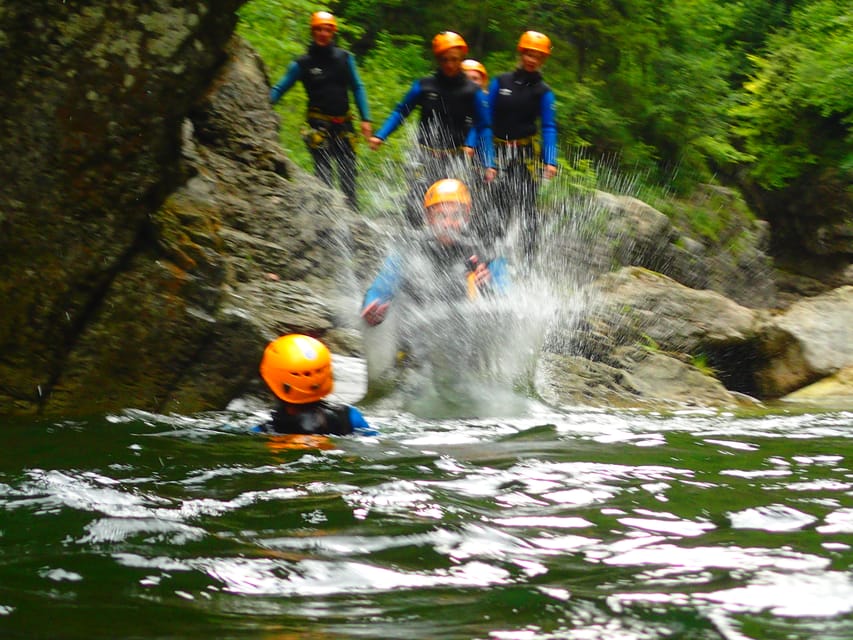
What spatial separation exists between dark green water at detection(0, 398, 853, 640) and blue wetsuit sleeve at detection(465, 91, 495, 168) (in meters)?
3.56

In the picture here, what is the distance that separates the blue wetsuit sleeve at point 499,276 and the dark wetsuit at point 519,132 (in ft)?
3.41

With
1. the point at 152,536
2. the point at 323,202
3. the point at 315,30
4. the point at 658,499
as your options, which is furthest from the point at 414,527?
the point at 315,30

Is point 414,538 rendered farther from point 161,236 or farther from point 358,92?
point 358,92

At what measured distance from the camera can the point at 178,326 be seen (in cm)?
644

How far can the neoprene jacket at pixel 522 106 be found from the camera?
8.73 meters

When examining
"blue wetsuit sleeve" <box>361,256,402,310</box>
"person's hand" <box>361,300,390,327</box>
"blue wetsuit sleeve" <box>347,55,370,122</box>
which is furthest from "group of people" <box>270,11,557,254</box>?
"person's hand" <box>361,300,390,327</box>

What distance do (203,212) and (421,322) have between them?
1.84 metres

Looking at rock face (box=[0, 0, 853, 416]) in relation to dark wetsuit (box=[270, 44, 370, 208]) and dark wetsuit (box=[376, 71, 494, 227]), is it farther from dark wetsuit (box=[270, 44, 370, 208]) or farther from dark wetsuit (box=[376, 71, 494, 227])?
dark wetsuit (box=[376, 71, 494, 227])

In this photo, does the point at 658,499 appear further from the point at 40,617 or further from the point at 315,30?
the point at 315,30

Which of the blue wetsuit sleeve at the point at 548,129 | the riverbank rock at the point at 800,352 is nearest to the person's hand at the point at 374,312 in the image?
the blue wetsuit sleeve at the point at 548,129

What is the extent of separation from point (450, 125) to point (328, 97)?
1.68m

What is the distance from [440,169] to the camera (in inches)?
339

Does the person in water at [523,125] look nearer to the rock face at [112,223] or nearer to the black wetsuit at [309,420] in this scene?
the rock face at [112,223]

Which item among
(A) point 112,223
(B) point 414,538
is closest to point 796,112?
(A) point 112,223
